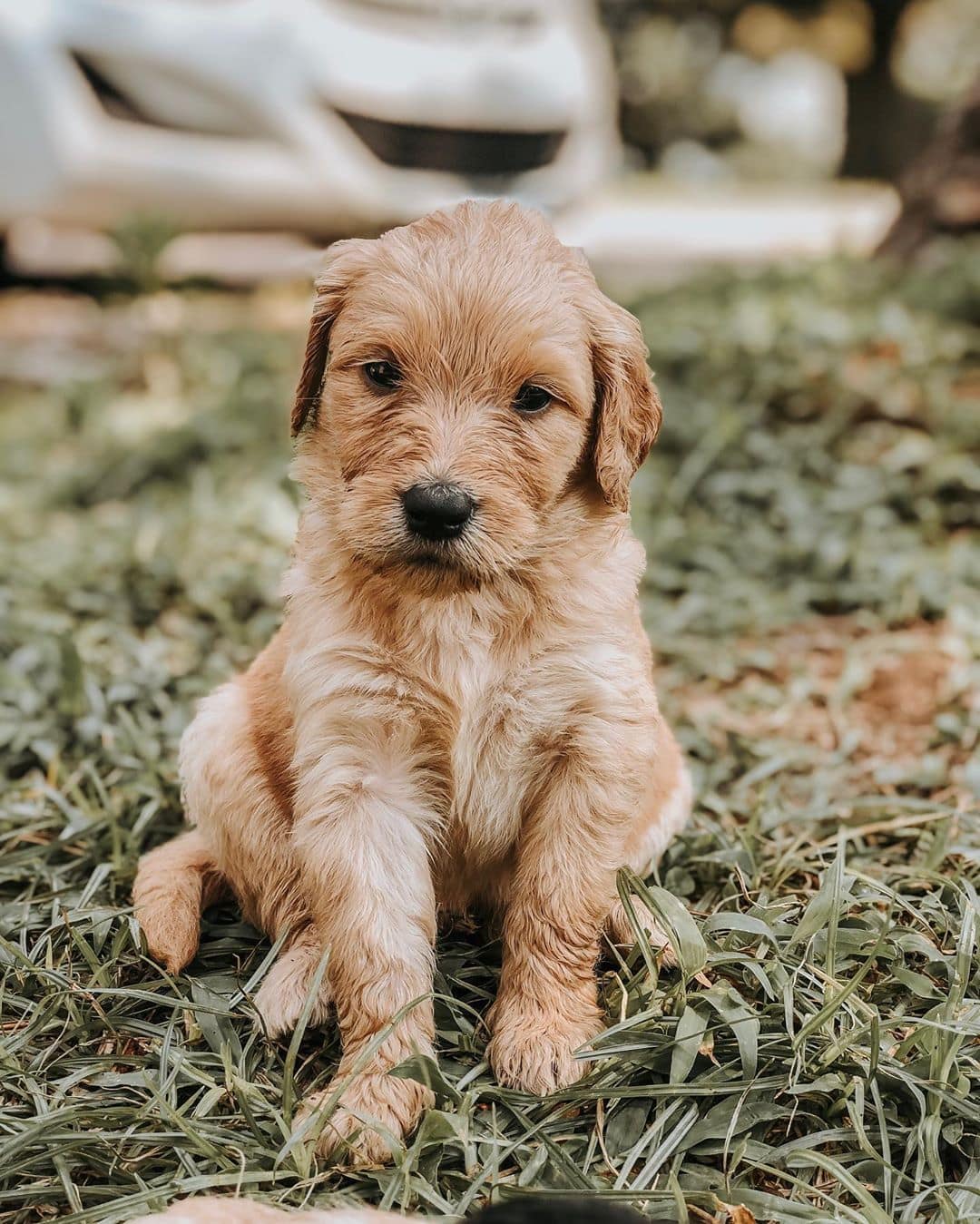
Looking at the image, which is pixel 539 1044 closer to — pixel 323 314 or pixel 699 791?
pixel 699 791

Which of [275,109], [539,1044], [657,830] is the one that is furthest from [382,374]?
[275,109]

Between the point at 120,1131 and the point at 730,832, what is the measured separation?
6.68 ft

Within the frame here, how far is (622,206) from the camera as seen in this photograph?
20219mm

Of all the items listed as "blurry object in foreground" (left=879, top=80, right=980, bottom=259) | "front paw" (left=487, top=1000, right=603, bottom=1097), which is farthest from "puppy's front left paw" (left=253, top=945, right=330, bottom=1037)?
"blurry object in foreground" (left=879, top=80, right=980, bottom=259)

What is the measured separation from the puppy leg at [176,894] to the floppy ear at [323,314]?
124cm

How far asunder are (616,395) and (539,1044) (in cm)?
154

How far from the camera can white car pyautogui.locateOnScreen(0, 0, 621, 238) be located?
8820mm

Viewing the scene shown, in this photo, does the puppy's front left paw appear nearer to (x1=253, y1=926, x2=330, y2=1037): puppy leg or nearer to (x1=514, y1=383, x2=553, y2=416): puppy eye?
(x1=253, y1=926, x2=330, y2=1037): puppy leg

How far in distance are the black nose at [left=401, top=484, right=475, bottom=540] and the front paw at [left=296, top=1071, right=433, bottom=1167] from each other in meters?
1.21

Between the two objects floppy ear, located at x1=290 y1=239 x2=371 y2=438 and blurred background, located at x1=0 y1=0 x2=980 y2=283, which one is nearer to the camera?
floppy ear, located at x1=290 y1=239 x2=371 y2=438

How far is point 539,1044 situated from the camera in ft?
9.30

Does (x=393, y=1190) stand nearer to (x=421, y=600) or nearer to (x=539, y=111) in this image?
(x=421, y=600)

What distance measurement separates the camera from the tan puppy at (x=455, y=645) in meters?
2.75

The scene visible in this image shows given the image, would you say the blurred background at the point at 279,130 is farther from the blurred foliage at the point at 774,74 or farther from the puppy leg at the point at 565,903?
the blurred foliage at the point at 774,74
